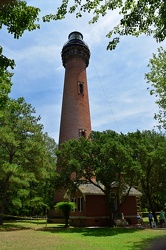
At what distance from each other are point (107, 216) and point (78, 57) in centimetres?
2001

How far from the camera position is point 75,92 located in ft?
97.5

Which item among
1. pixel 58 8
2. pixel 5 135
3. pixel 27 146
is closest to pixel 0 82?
pixel 58 8

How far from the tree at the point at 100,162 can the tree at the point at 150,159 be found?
1.23 metres

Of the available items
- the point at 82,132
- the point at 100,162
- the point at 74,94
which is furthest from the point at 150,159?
the point at 74,94

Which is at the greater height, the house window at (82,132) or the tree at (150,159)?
the house window at (82,132)

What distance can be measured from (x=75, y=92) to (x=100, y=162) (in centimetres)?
1192

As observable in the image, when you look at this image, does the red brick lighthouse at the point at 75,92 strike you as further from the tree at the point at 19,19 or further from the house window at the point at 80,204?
the tree at the point at 19,19

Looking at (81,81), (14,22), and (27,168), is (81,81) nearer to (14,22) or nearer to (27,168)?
(27,168)

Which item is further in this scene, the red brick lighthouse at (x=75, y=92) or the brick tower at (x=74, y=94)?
the red brick lighthouse at (x=75, y=92)

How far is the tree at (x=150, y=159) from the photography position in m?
21.7

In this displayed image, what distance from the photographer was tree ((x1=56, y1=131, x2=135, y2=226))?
19.3 metres

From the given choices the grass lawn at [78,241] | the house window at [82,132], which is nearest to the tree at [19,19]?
the grass lawn at [78,241]

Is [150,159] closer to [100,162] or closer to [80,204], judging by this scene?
[100,162]

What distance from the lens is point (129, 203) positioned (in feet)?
84.4
